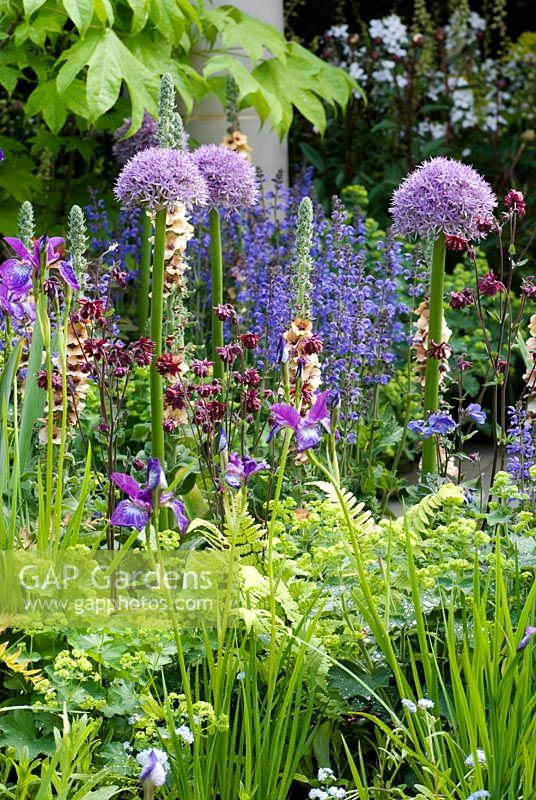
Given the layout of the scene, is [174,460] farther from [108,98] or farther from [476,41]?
[476,41]

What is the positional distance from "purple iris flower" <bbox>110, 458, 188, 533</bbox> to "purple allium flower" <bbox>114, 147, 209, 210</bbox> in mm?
862

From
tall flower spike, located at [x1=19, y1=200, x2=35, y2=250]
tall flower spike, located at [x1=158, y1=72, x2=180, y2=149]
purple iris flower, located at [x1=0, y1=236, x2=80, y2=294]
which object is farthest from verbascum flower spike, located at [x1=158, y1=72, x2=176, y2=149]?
purple iris flower, located at [x1=0, y1=236, x2=80, y2=294]

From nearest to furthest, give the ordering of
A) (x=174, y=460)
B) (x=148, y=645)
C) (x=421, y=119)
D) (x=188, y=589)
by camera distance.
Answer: (x=148, y=645) < (x=188, y=589) < (x=174, y=460) < (x=421, y=119)

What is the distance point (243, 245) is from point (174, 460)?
145 centimetres

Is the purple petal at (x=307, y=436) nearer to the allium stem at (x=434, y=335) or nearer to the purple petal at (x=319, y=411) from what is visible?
the purple petal at (x=319, y=411)

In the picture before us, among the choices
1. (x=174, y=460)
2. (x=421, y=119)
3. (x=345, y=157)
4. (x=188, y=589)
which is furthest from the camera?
(x=421, y=119)

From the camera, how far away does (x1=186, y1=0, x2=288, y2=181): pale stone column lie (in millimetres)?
4906

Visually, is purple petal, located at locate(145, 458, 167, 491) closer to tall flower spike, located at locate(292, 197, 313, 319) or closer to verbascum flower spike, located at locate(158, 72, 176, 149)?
tall flower spike, located at locate(292, 197, 313, 319)

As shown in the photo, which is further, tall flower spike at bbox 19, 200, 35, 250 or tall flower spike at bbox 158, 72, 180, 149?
tall flower spike at bbox 19, 200, 35, 250

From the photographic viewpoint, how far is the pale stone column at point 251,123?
4906 mm

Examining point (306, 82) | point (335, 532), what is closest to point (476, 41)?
point (306, 82)

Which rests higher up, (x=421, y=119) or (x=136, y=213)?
(x=421, y=119)

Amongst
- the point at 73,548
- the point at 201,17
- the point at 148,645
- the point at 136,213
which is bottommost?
the point at 148,645

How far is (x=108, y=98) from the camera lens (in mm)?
3598
